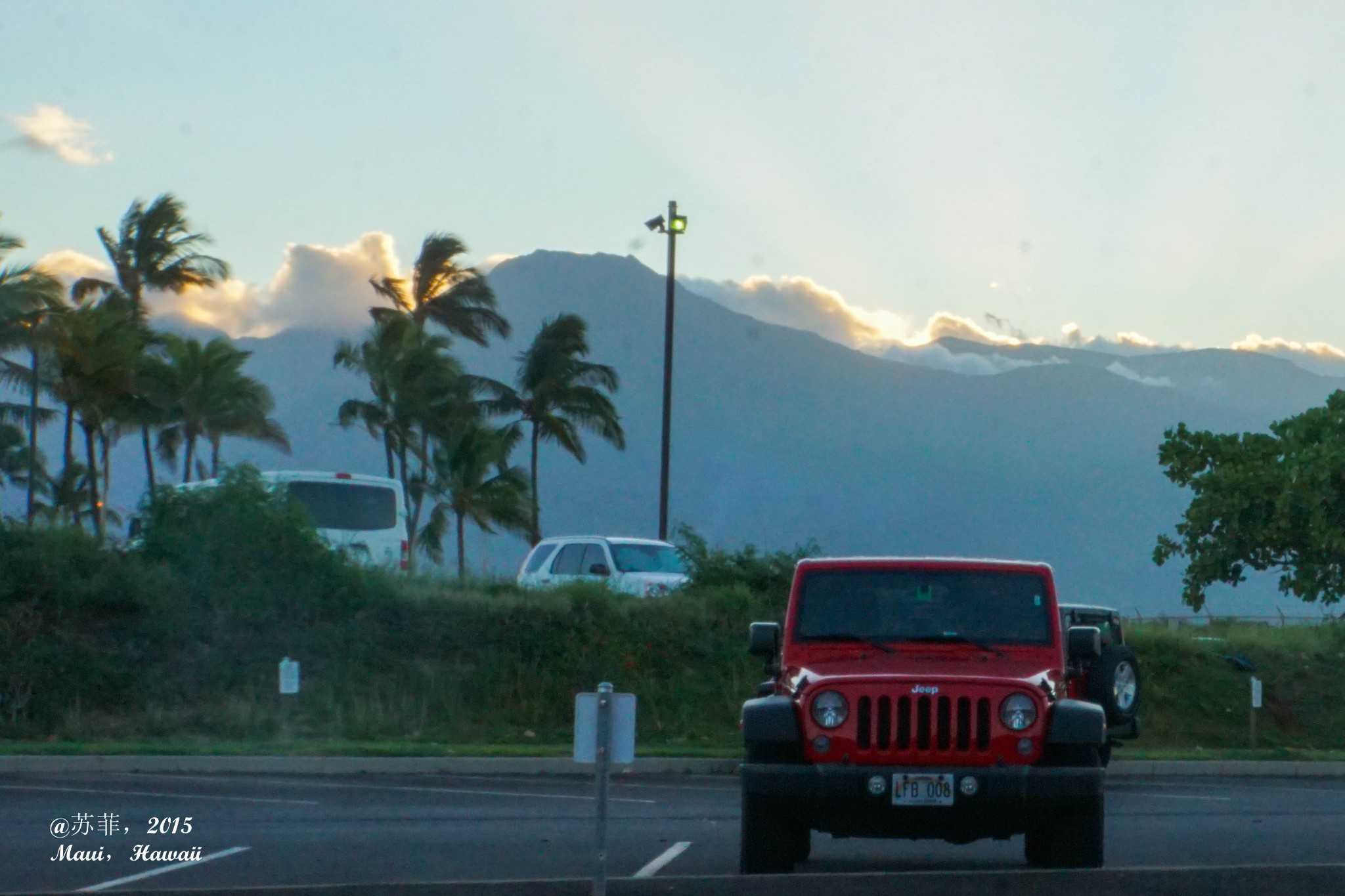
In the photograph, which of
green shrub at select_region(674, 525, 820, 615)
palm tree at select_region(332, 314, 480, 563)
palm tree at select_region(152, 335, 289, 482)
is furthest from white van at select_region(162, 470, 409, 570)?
palm tree at select_region(152, 335, 289, 482)

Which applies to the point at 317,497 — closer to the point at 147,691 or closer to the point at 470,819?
the point at 147,691

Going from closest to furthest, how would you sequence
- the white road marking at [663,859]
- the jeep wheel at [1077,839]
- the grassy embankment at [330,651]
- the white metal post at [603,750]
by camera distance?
the white metal post at [603,750] < the jeep wheel at [1077,839] < the white road marking at [663,859] < the grassy embankment at [330,651]

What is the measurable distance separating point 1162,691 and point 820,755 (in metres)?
16.2

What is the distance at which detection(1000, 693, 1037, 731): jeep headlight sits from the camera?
8.76 m

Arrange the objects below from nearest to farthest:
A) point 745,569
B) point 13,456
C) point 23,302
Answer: point 745,569 < point 23,302 < point 13,456

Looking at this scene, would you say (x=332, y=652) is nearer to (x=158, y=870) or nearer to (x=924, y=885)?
(x=158, y=870)

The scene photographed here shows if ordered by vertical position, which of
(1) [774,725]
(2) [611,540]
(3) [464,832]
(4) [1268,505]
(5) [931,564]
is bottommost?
(3) [464,832]

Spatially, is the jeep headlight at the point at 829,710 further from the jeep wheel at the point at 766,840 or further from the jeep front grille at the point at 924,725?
the jeep wheel at the point at 766,840

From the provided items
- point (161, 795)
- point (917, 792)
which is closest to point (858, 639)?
point (917, 792)

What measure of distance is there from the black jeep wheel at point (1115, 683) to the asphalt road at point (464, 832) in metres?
0.88

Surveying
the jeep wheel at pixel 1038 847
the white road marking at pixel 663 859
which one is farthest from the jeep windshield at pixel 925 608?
the white road marking at pixel 663 859

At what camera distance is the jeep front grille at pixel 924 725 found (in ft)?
28.6

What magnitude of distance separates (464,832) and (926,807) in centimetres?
434

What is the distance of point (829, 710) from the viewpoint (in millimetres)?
8859
